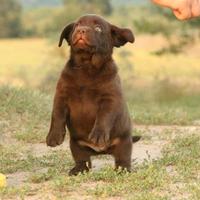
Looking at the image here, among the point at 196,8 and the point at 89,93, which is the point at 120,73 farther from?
the point at 196,8

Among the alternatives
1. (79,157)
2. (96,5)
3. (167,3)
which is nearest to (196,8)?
(167,3)

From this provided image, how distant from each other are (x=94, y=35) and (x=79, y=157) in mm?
1016

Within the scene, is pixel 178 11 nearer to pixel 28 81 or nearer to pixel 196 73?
pixel 28 81

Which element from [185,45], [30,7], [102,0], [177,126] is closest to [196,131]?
[177,126]

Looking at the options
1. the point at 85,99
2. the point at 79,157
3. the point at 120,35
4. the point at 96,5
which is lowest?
the point at 96,5

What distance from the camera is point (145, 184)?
5.58m

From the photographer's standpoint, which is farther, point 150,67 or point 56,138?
point 150,67

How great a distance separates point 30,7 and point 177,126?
173 ft

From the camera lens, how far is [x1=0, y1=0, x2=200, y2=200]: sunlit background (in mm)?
9406

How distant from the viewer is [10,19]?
1986 inches

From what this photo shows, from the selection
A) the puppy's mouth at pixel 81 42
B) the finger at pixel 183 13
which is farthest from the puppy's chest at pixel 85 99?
the finger at pixel 183 13

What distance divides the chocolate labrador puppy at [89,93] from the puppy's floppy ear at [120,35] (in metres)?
0.08

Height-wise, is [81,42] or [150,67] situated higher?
[81,42]

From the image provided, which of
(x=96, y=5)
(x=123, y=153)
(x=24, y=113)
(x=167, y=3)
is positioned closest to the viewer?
(x=167, y=3)
